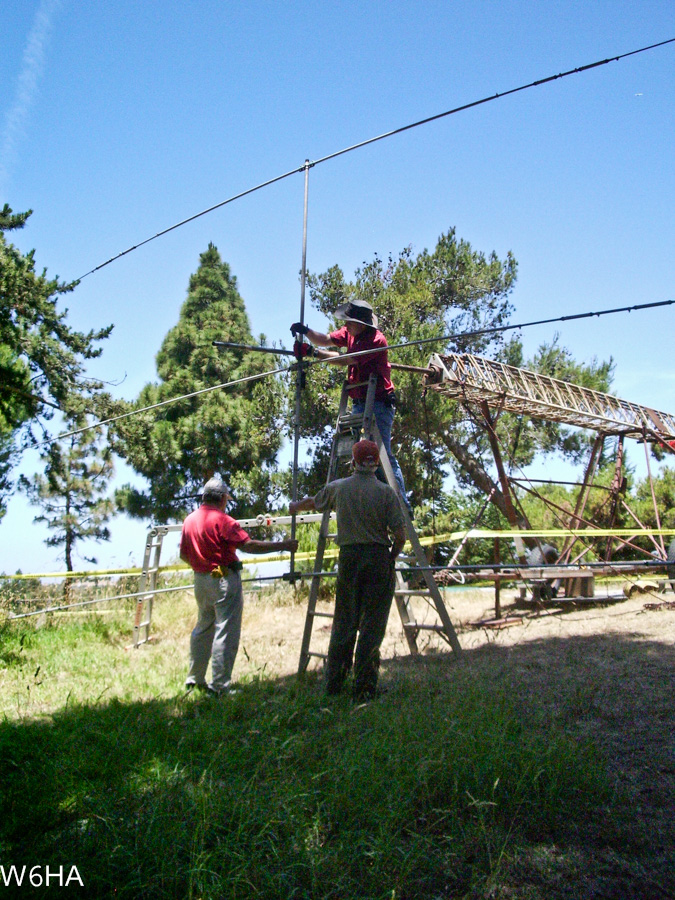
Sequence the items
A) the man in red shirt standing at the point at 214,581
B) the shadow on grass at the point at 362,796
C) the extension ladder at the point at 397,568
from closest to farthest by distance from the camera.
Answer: the shadow on grass at the point at 362,796, the man in red shirt standing at the point at 214,581, the extension ladder at the point at 397,568

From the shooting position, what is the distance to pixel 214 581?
5770mm

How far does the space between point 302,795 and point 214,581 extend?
280 cm

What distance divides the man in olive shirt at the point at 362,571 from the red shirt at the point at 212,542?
1.09 m

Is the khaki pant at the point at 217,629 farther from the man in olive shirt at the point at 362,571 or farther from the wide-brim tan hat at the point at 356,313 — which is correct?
the wide-brim tan hat at the point at 356,313

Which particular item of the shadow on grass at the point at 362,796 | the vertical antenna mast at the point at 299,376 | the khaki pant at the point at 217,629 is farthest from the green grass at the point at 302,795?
the vertical antenna mast at the point at 299,376

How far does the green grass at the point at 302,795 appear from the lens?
2.64 m

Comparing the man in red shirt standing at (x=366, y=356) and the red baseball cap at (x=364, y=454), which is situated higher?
the man in red shirt standing at (x=366, y=356)

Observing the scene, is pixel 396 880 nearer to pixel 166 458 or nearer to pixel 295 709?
pixel 295 709

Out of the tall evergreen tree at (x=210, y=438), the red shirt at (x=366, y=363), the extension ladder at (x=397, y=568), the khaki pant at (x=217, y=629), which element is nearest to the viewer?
the khaki pant at (x=217, y=629)

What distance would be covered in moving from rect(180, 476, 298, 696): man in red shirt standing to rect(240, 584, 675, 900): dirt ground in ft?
1.17

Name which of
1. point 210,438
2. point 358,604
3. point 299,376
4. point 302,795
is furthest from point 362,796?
point 210,438

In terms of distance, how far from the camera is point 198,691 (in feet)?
17.9

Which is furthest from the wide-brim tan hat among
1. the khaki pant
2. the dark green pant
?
the khaki pant

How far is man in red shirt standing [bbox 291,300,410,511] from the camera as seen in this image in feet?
20.0
